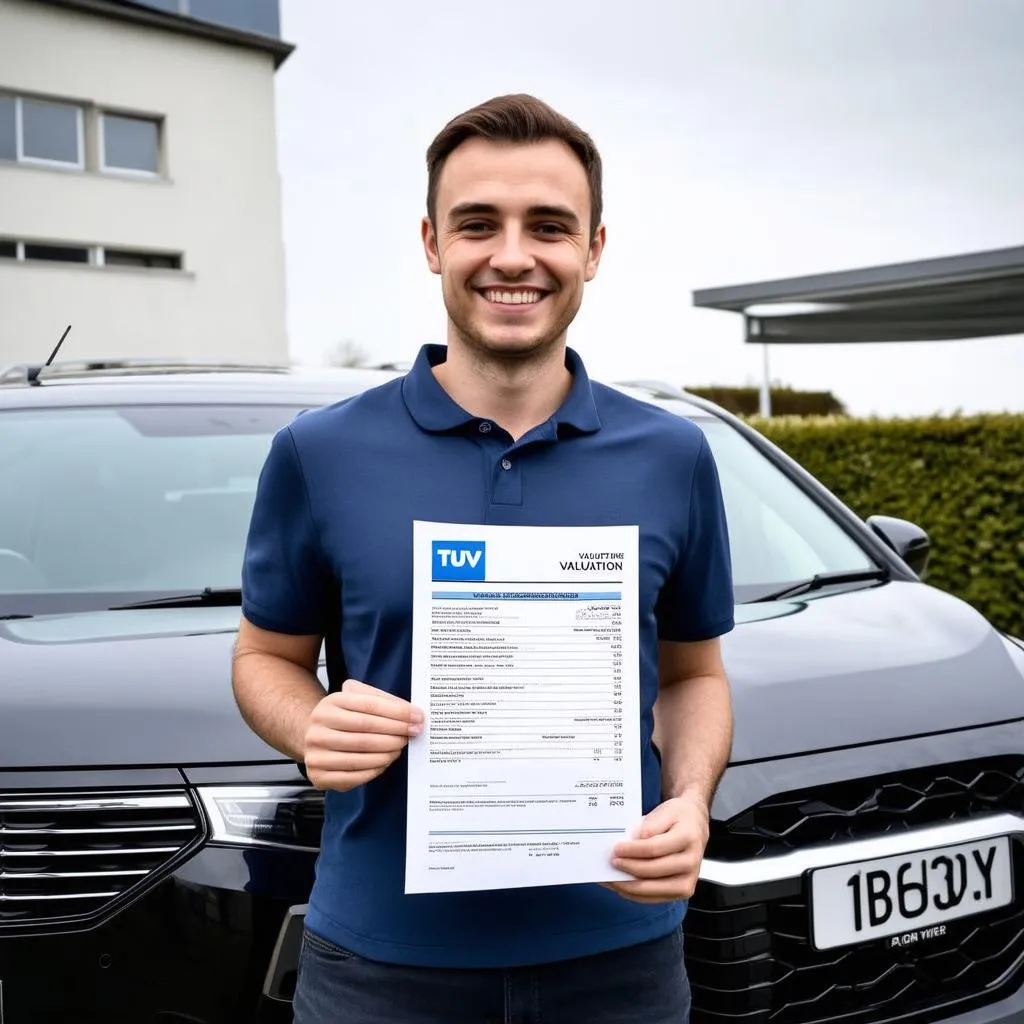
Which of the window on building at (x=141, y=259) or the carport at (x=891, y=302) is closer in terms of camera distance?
the carport at (x=891, y=302)

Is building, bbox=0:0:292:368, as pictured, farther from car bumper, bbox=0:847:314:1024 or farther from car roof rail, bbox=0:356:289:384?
car bumper, bbox=0:847:314:1024

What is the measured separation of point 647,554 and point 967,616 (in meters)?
1.60

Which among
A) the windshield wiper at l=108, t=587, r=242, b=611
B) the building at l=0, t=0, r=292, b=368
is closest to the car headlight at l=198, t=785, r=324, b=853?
the windshield wiper at l=108, t=587, r=242, b=611

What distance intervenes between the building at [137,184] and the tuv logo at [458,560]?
81.9 feet

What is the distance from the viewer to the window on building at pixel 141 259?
88.3ft

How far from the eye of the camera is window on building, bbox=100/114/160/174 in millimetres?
27094

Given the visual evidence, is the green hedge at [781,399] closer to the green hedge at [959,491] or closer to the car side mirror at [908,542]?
the green hedge at [959,491]

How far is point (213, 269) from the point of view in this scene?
90.5 ft

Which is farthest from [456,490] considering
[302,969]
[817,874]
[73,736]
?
[817,874]

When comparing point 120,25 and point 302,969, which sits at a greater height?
point 120,25

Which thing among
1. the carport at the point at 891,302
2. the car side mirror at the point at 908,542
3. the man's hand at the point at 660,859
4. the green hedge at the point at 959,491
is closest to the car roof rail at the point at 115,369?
the car side mirror at the point at 908,542

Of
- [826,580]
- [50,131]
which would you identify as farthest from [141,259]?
[826,580]

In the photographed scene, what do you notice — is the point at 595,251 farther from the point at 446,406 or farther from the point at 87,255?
the point at 87,255

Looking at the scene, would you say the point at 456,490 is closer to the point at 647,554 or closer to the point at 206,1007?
the point at 647,554
